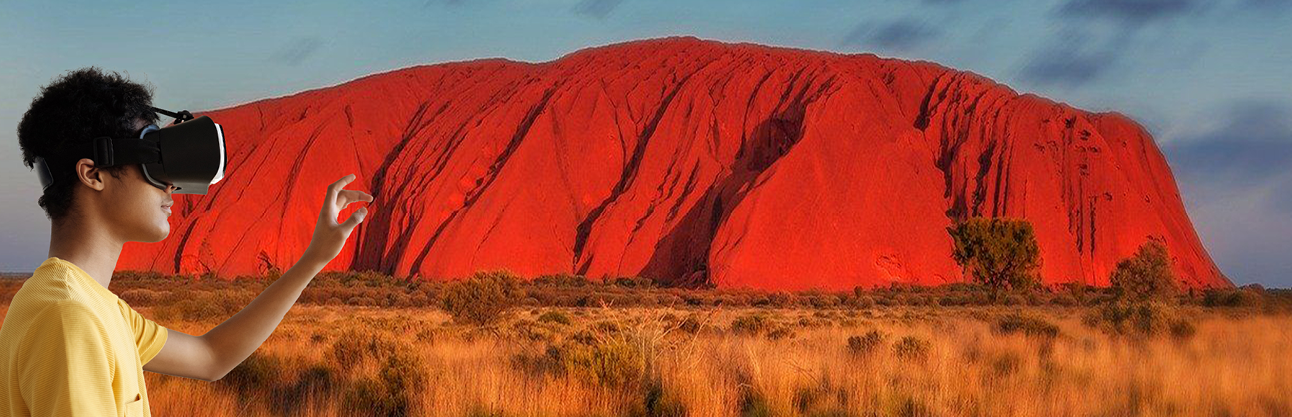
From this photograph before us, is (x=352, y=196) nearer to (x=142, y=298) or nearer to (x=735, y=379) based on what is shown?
(x=735, y=379)

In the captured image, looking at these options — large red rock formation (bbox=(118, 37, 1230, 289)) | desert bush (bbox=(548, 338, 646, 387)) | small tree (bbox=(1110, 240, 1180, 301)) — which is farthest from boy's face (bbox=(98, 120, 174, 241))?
large red rock formation (bbox=(118, 37, 1230, 289))

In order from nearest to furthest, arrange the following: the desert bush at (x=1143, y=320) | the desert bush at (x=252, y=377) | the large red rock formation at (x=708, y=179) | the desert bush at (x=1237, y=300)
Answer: the desert bush at (x=252, y=377), the desert bush at (x=1143, y=320), the desert bush at (x=1237, y=300), the large red rock formation at (x=708, y=179)

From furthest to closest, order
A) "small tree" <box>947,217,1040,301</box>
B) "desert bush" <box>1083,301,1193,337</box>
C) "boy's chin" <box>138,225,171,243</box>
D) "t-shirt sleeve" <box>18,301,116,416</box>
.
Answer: "small tree" <box>947,217,1040,301</box>
"desert bush" <box>1083,301,1193,337</box>
"boy's chin" <box>138,225,171,243</box>
"t-shirt sleeve" <box>18,301,116,416</box>

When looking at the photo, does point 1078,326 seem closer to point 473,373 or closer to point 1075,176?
point 473,373

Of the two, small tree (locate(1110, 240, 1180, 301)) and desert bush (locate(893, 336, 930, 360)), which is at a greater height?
small tree (locate(1110, 240, 1180, 301))

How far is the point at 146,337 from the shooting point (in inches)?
72.5

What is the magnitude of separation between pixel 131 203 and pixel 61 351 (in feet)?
1.21

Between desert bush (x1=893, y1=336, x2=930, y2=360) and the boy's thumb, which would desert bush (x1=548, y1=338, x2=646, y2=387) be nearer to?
desert bush (x1=893, y1=336, x2=930, y2=360)

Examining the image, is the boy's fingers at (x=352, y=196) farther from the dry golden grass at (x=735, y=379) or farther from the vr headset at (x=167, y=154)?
the dry golden grass at (x=735, y=379)

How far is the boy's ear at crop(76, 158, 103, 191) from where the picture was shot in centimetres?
147

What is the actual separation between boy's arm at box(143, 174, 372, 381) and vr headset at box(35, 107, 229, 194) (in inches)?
13.0

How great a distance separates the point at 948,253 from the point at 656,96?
19.5m

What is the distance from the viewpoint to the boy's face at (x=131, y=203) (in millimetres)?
1530

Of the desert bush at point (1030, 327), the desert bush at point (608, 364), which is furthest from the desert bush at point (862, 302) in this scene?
the desert bush at point (608, 364)
